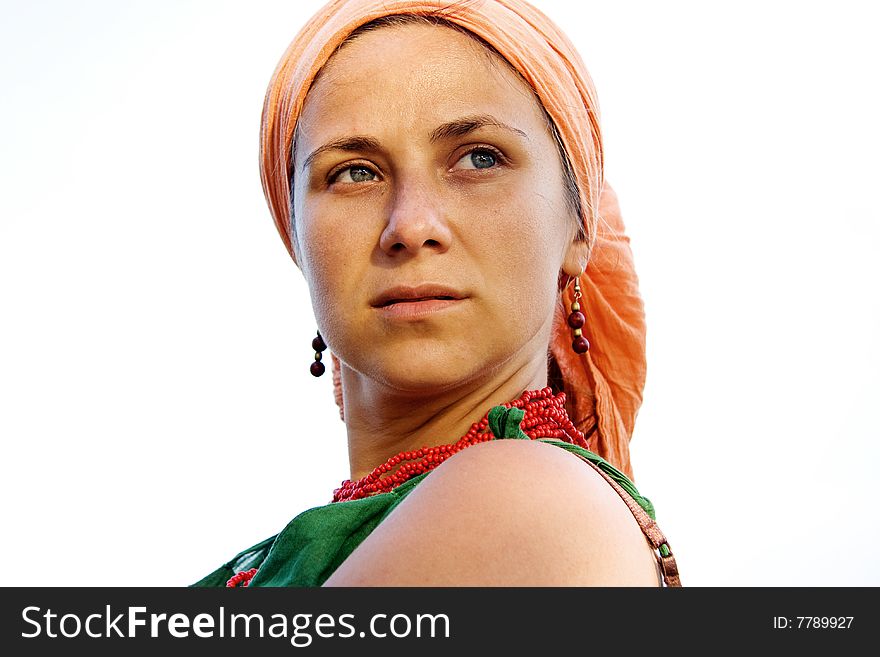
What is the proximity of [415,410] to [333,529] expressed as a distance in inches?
18.8

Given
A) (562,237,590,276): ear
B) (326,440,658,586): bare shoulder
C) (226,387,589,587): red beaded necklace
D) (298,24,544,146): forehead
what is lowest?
(326,440,658,586): bare shoulder

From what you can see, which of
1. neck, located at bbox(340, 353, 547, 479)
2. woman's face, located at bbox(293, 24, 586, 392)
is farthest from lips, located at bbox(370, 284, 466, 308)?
neck, located at bbox(340, 353, 547, 479)

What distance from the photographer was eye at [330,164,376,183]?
2121 mm

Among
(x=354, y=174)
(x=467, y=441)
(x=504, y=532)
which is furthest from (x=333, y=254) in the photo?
(x=504, y=532)

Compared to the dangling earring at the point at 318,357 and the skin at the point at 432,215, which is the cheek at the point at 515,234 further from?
the dangling earring at the point at 318,357

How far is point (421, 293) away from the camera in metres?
1.99

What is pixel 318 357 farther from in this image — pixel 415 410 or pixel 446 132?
pixel 446 132

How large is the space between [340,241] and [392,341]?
0.24 metres

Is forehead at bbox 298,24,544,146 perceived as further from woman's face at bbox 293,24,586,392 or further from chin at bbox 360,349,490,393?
chin at bbox 360,349,490,393

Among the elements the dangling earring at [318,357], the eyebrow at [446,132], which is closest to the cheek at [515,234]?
the eyebrow at [446,132]

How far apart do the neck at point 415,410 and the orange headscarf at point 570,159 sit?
39 centimetres

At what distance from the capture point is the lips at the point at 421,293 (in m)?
1.99

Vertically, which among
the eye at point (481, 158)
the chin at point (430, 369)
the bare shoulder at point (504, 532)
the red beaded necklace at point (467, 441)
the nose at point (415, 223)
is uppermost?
the eye at point (481, 158)
